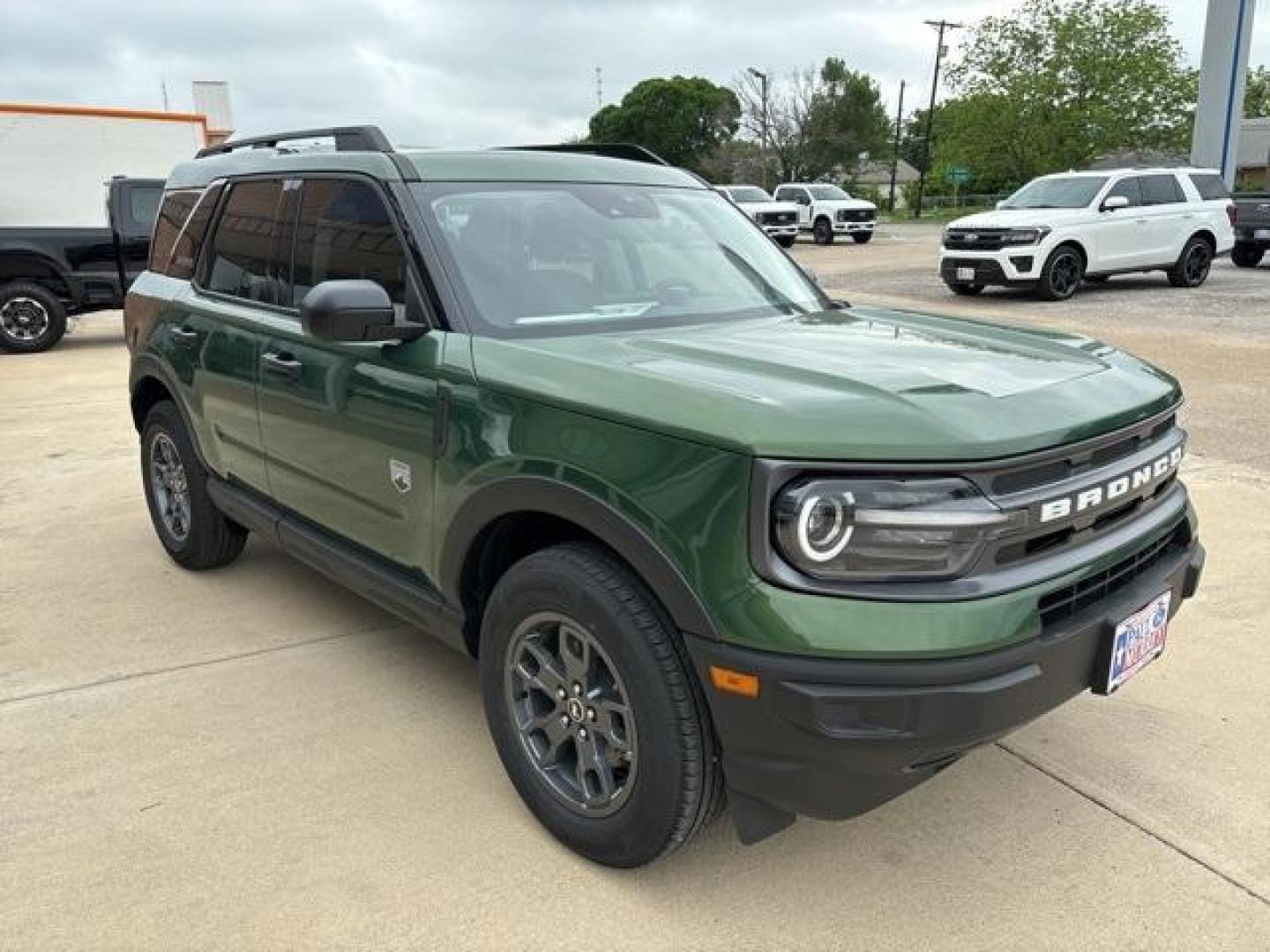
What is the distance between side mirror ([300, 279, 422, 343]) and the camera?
8.93 feet

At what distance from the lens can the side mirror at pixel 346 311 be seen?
8.93 ft

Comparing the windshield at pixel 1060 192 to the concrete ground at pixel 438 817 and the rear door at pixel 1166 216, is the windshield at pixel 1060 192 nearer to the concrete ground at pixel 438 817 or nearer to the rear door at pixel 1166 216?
the rear door at pixel 1166 216

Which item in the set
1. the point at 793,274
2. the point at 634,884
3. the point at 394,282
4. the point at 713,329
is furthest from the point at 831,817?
the point at 793,274

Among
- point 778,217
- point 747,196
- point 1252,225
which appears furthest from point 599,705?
point 747,196

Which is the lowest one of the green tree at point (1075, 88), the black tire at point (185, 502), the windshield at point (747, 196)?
the black tire at point (185, 502)

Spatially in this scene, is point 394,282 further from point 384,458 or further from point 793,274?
point 793,274

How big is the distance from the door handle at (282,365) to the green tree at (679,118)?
7308cm

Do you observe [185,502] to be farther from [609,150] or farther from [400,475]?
[609,150]

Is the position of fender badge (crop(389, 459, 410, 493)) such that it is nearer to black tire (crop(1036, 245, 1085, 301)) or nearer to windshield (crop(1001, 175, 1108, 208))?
black tire (crop(1036, 245, 1085, 301))

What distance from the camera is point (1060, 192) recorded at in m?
14.8

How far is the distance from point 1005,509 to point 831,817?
2.38 ft

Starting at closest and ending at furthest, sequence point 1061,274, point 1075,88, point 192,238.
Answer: point 192,238
point 1061,274
point 1075,88

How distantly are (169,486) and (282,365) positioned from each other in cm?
169

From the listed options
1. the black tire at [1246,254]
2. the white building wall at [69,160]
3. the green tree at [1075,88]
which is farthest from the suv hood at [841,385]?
the green tree at [1075,88]
